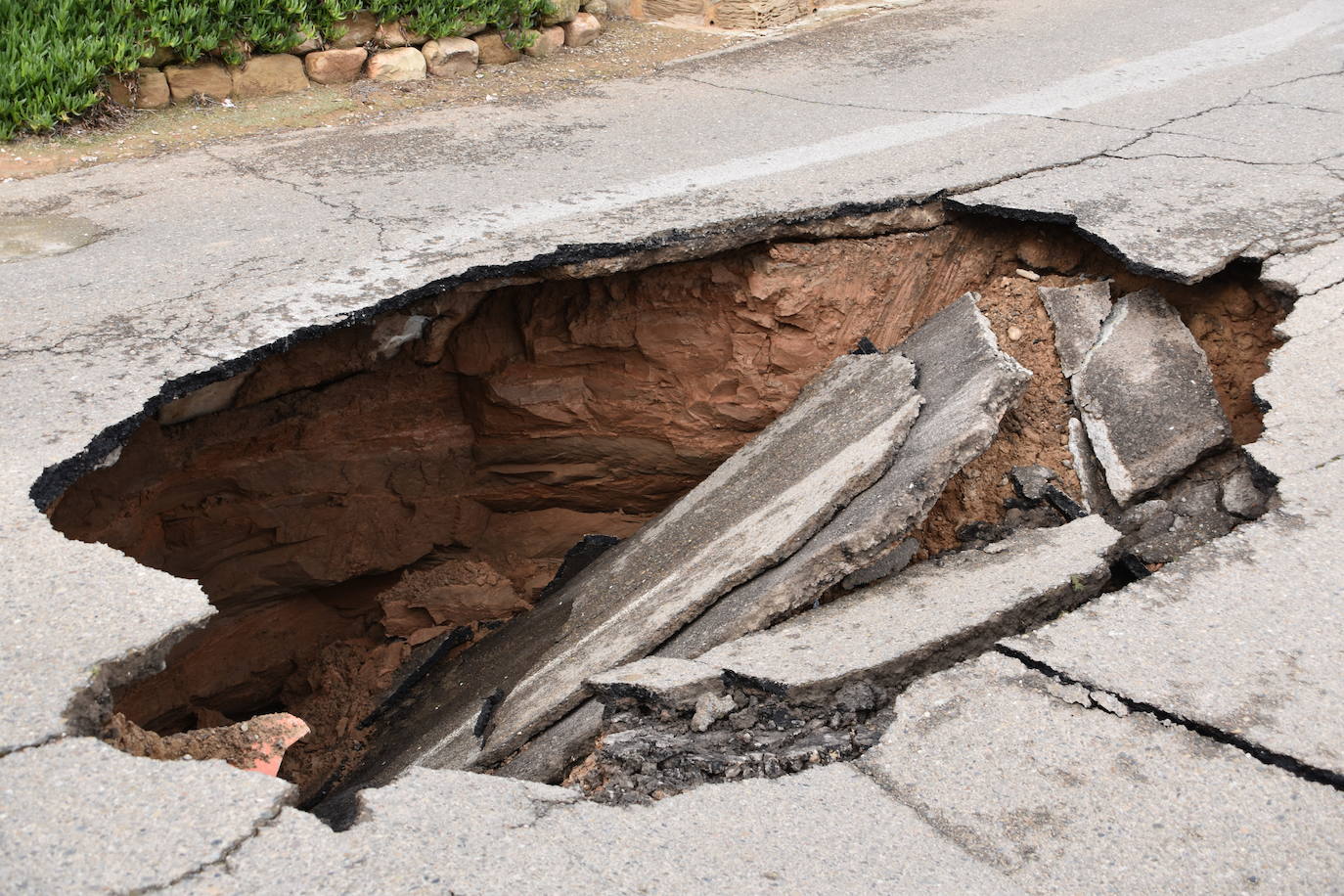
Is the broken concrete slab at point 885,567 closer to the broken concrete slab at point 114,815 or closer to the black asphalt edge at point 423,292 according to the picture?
the black asphalt edge at point 423,292

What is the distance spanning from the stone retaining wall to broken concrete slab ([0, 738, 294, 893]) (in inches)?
188

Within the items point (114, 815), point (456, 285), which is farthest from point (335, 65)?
point (114, 815)

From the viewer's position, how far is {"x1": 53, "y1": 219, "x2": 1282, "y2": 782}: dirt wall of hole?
15.3 feet

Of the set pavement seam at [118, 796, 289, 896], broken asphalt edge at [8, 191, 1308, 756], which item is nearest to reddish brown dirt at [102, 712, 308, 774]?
broken asphalt edge at [8, 191, 1308, 756]

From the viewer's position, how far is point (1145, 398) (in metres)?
3.94

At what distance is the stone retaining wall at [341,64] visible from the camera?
5.91 m

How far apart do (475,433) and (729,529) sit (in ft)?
7.48

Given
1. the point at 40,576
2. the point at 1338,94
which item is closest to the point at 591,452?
the point at 40,576

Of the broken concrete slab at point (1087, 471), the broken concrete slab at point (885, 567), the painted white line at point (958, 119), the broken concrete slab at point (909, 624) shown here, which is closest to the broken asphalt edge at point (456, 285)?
the painted white line at point (958, 119)

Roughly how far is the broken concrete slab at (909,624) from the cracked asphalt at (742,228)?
0.17 metres

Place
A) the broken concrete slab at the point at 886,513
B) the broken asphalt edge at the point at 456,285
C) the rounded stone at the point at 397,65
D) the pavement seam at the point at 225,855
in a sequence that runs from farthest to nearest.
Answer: the rounded stone at the point at 397,65 → the broken concrete slab at the point at 886,513 → the broken asphalt edge at the point at 456,285 → the pavement seam at the point at 225,855

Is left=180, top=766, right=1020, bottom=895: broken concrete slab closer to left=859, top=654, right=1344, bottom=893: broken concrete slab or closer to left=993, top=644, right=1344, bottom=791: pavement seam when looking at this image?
left=859, top=654, right=1344, bottom=893: broken concrete slab

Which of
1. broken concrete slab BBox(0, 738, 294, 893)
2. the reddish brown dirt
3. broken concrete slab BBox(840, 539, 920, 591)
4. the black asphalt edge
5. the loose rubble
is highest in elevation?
the black asphalt edge

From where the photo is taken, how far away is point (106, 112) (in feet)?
18.8
